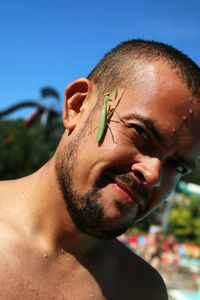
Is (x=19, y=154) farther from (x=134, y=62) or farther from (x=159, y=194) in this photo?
(x=159, y=194)

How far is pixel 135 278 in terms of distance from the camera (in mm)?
2109

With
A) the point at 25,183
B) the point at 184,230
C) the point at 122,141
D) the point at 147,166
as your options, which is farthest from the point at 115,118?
the point at 184,230

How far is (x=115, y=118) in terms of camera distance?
6.07ft

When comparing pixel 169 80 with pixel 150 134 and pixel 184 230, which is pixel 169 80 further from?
pixel 184 230

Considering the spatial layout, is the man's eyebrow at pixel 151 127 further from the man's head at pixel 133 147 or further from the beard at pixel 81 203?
the beard at pixel 81 203

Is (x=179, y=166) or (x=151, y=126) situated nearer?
(x=151, y=126)

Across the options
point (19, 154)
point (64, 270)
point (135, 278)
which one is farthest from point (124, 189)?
point (19, 154)

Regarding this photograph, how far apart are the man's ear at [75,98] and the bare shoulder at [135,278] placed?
28.3 inches

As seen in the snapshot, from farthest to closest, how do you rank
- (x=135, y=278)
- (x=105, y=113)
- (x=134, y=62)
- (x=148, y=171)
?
(x=135, y=278) < (x=134, y=62) < (x=105, y=113) < (x=148, y=171)

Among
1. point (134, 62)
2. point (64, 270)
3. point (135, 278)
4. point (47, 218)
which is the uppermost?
point (134, 62)

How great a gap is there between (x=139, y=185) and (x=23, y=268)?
60cm

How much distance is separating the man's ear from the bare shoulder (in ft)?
2.36

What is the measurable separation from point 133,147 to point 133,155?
0.04m

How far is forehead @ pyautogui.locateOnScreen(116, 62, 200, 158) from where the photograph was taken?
1.77 metres
